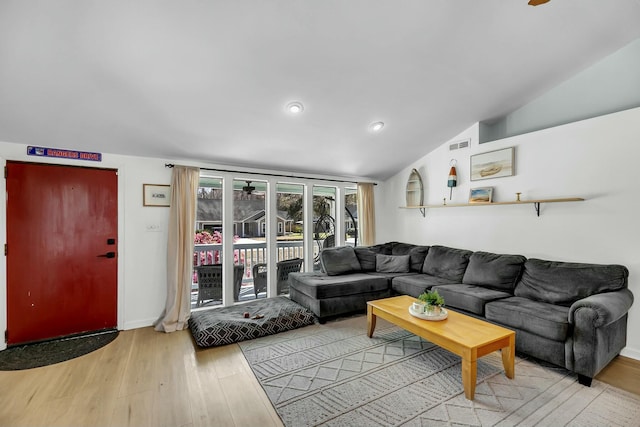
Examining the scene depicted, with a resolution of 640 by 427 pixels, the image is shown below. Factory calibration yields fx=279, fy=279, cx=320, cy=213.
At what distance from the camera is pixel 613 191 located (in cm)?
275

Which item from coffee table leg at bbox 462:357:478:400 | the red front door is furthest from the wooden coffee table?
the red front door

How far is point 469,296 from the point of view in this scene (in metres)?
3.04

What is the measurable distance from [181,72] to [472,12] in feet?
7.70

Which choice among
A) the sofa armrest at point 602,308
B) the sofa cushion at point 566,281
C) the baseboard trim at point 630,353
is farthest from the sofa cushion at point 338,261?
the baseboard trim at point 630,353

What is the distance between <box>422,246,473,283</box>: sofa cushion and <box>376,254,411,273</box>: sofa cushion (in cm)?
27

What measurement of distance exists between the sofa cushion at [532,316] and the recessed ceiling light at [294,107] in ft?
9.20

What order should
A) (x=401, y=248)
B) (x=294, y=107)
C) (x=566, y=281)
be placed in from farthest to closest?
(x=401, y=248) < (x=294, y=107) < (x=566, y=281)

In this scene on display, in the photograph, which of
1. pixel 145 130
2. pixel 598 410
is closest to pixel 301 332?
pixel 598 410

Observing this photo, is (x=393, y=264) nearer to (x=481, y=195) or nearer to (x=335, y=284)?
(x=335, y=284)

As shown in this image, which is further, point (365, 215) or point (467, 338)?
point (365, 215)

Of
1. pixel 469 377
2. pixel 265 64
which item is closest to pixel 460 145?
pixel 265 64

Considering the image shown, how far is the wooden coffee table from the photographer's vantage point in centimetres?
200

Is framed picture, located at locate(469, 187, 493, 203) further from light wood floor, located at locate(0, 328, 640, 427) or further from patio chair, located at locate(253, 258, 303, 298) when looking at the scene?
patio chair, located at locate(253, 258, 303, 298)

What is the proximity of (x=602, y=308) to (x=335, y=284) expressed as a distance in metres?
2.47
